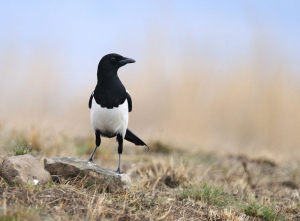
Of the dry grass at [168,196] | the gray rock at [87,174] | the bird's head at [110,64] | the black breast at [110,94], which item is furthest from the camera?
the bird's head at [110,64]

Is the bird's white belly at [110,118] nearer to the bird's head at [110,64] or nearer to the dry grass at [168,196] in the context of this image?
the bird's head at [110,64]

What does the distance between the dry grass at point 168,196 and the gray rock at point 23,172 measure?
0.27ft

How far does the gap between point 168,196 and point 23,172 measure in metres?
1.93

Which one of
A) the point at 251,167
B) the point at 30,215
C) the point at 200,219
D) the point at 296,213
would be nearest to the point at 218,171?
the point at 251,167

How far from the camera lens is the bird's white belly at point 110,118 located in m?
4.07

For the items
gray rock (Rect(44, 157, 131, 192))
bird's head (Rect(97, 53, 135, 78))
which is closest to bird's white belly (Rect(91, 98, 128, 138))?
bird's head (Rect(97, 53, 135, 78))

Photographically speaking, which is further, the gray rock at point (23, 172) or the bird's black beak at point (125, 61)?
the bird's black beak at point (125, 61)

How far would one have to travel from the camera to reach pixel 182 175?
17.0 feet

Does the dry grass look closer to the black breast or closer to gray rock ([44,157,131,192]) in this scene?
gray rock ([44,157,131,192])

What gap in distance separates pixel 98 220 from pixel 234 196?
8.89 feet

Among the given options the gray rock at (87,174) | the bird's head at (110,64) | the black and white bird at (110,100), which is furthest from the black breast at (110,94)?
the gray rock at (87,174)

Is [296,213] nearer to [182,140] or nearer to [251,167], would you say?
[251,167]

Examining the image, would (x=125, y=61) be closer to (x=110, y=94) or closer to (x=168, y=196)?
(x=110, y=94)

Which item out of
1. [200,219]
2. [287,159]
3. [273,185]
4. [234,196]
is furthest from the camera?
[287,159]
